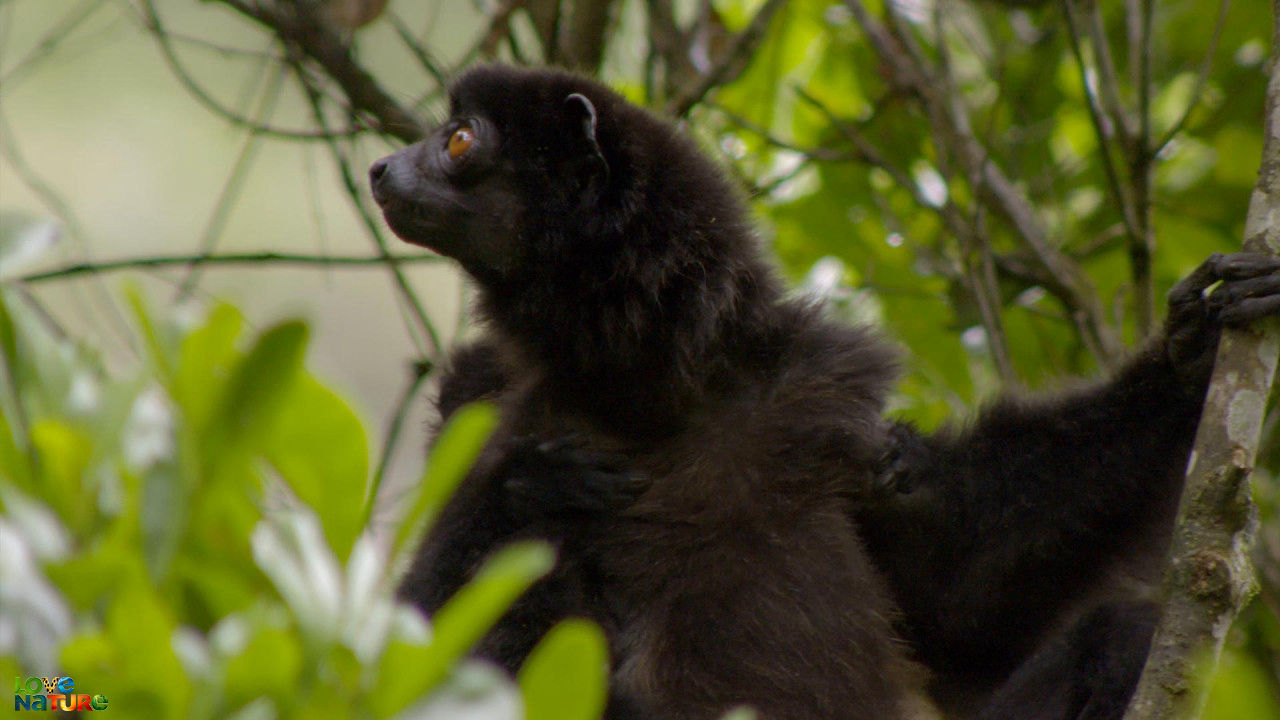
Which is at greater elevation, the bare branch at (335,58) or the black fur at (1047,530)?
the bare branch at (335,58)

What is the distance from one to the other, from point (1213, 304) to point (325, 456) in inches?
84.1

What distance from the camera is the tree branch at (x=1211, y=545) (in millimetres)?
2363

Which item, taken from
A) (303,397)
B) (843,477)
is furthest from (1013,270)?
(303,397)

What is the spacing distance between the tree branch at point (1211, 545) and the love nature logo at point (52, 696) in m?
1.87

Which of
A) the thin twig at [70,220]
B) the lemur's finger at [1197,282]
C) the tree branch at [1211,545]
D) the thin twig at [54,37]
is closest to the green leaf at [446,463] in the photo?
the tree branch at [1211,545]

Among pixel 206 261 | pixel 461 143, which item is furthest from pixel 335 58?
pixel 461 143

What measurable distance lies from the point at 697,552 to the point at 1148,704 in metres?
1.29

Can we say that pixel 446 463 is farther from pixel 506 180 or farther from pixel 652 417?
pixel 506 180

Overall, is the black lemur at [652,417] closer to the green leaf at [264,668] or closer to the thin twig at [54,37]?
the thin twig at [54,37]

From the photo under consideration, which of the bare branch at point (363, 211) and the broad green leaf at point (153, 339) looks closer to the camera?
the broad green leaf at point (153, 339)

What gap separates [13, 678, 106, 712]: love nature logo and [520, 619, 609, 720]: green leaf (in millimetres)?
402

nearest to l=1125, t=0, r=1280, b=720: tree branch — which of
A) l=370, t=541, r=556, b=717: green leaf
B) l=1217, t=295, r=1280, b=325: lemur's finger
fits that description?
l=1217, t=295, r=1280, b=325: lemur's finger

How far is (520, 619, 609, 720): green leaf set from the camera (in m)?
1.25

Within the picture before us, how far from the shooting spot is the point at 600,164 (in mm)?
3623
